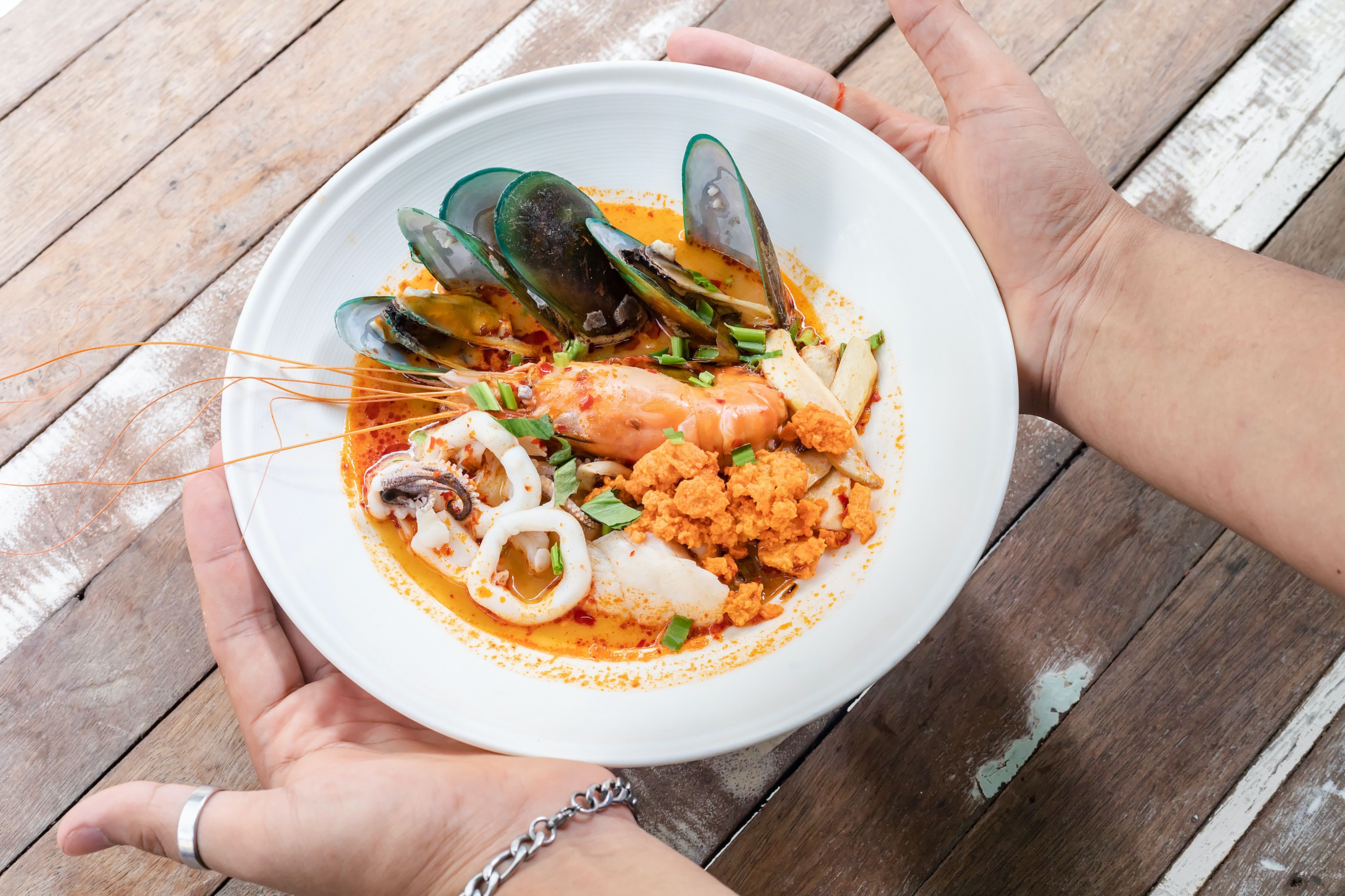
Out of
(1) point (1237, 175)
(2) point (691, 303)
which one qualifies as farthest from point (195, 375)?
(1) point (1237, 175)

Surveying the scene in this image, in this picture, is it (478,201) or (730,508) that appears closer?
(730,508)

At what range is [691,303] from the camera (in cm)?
214

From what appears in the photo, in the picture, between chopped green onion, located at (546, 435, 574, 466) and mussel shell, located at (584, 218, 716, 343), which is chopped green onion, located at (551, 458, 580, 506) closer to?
chopped green onion, located at (546, 435, 574, 466)

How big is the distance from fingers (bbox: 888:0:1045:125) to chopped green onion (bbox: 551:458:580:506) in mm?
1445

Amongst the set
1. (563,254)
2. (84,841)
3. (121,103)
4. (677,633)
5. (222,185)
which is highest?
(121,103)

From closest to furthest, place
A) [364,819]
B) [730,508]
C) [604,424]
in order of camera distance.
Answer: [364,819] → [730,508] → [604,424]

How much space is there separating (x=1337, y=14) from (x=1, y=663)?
479 centimetres

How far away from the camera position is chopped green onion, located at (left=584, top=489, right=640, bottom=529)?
2.01m

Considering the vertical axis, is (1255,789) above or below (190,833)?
below

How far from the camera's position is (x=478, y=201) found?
6.81 ft

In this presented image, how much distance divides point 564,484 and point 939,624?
1.26 metres

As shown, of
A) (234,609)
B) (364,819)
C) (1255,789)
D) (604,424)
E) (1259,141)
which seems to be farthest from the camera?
(1259,141)

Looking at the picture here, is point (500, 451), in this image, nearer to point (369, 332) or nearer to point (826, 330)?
point (369, 332)

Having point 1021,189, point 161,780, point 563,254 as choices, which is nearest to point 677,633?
point 563,254
